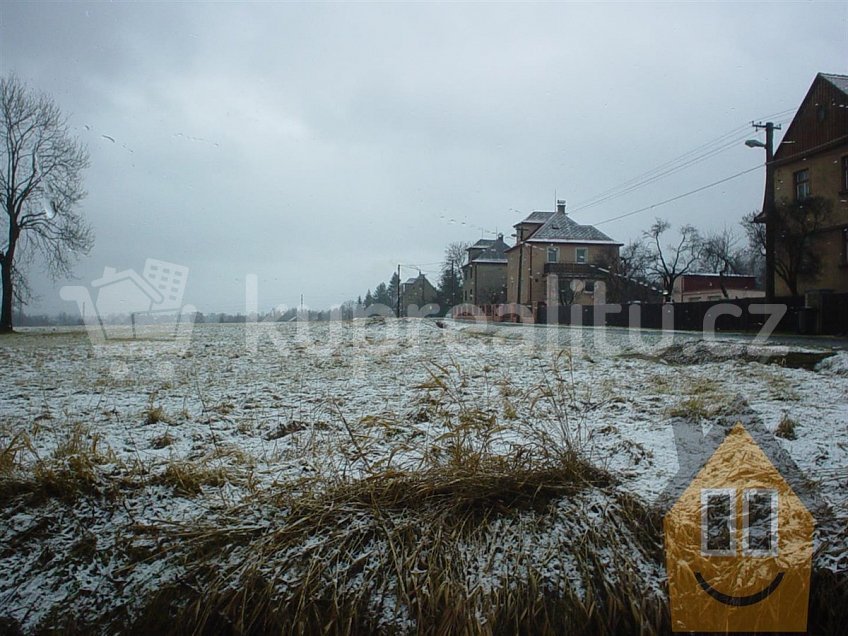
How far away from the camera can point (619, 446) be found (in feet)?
7.74

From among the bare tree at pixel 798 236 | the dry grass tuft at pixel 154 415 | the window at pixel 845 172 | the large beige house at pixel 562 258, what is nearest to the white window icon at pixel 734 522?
the dry grass tuft at pixel 154 415

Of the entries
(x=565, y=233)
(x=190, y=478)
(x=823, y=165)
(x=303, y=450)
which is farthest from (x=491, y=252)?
(x=190, y=478)

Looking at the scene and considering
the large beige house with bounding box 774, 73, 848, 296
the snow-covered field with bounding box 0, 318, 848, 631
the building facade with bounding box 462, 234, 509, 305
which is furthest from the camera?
the building facade with bounding box 462, 234, 509, 305

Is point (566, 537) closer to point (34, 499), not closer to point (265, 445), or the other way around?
point (265, 445)

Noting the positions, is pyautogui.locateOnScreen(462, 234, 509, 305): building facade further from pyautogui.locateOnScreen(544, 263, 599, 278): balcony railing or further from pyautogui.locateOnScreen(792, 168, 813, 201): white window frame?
pyautogui.locateOnScreen(792, 168, 813, 201): white window frame

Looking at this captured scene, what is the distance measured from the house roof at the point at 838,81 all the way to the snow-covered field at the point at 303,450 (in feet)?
8.59

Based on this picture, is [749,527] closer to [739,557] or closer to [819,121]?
[739,557]

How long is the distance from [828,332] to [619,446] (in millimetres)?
10850

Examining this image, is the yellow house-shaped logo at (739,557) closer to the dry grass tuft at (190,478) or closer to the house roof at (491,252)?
the dry grass tuft at (190,478)

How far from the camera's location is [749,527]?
69.2 inches

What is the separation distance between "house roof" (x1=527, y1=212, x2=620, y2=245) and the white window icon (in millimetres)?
19135

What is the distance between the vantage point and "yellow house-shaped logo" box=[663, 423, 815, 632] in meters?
1.62

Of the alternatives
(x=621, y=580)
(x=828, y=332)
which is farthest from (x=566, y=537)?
(x=828, y=332)

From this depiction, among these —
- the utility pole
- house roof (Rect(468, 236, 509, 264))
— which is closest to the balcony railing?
the utility pole
